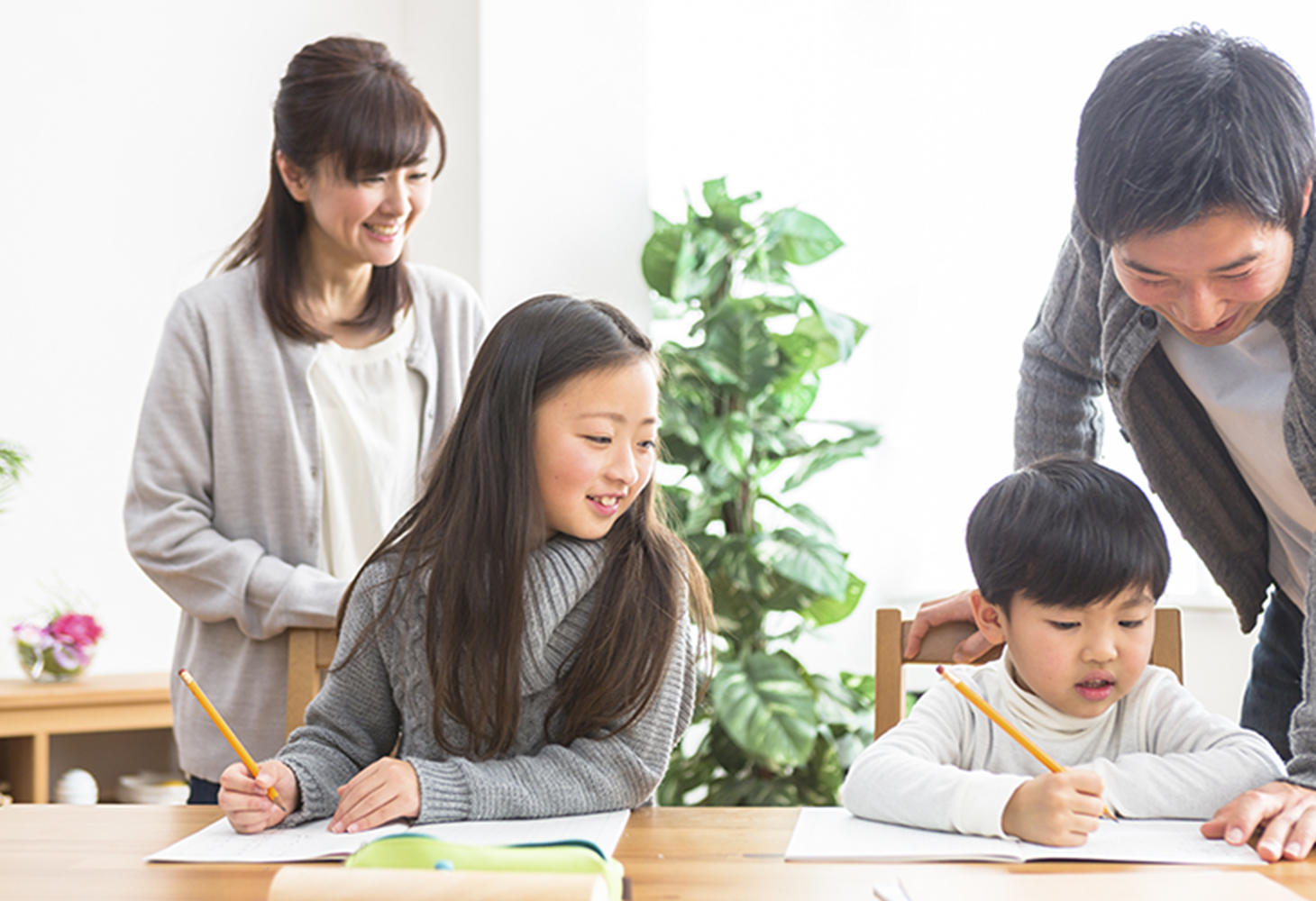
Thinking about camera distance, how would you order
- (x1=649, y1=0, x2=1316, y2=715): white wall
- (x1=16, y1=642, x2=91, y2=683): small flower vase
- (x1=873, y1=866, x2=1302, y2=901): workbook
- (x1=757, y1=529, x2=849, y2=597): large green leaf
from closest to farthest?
(x1=873, y1=866, x2=1302, y2=901): workbook < (x1=16, y1=642, x2=91, y2=683): small flower vase < (x1=757, y1=529, x2=849, y2=597): large green leaf < (x1=649, y1=0, x2=1316, y2=715): white wall

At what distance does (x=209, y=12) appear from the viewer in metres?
3.43

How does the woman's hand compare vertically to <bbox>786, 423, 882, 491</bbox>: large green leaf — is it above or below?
above

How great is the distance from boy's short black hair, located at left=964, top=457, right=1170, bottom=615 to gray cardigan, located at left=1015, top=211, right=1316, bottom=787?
14cm

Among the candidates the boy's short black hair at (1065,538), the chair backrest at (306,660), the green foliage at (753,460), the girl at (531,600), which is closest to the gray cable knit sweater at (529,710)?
the girl at (531,600)

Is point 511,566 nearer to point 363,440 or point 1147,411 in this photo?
point 363,440

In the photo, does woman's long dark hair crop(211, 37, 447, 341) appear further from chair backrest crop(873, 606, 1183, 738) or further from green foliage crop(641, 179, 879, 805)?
green foliage crop(641, 179, 879, 805)

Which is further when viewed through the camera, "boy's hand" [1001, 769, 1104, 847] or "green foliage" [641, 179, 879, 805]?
"green foliage" [641, 179, 879, 805]

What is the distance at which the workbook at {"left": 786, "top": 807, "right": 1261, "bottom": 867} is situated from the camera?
1.05 m

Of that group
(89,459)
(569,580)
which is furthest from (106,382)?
(569,580)

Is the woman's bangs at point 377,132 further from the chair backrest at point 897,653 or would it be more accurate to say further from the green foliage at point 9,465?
the green foliage at point 9,465

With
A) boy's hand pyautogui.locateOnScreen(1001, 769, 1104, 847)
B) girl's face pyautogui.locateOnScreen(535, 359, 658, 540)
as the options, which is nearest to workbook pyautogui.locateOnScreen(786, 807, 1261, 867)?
boy's hand pyautogui.locateOnScreen(1001, 769, 1104, 847)

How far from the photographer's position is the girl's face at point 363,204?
1681 millimetres

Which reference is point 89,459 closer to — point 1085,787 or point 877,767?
point 877,767

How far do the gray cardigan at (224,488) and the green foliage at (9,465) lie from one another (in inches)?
57.3
